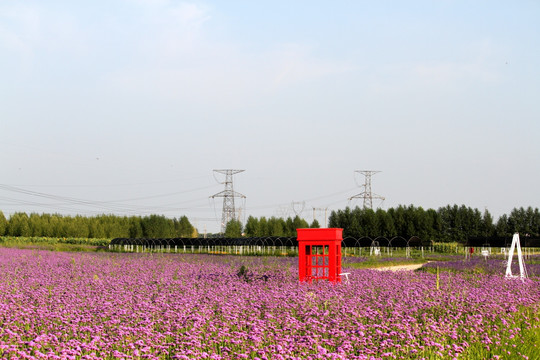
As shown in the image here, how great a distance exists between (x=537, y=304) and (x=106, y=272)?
38.4 ft

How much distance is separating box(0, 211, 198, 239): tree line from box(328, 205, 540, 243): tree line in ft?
85.7

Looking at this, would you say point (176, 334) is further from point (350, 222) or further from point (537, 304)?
point (350, 222)

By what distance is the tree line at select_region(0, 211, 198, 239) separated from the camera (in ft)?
264

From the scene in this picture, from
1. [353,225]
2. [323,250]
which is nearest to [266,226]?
[353,225]

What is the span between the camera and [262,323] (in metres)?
7.55

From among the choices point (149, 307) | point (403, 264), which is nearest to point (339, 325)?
point (149, 307)

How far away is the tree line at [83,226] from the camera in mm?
80500

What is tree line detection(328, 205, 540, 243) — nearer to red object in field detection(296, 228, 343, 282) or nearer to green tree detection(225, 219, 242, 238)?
green tree detection(225, 219, 242, 238)

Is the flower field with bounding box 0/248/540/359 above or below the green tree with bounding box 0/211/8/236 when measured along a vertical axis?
below

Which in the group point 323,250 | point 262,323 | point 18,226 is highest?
point 18,226

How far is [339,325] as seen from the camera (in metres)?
8.03

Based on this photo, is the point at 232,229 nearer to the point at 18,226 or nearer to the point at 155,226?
the point at 155,226

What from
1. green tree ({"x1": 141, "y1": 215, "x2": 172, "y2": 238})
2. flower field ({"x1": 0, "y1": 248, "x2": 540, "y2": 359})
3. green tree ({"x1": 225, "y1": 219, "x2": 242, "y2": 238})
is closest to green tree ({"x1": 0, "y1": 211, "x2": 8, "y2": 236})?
green tree ({"x1": 141, "y1": 215, "x2": 172, "y2": 238})

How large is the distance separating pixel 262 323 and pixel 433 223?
73490 millimetres
